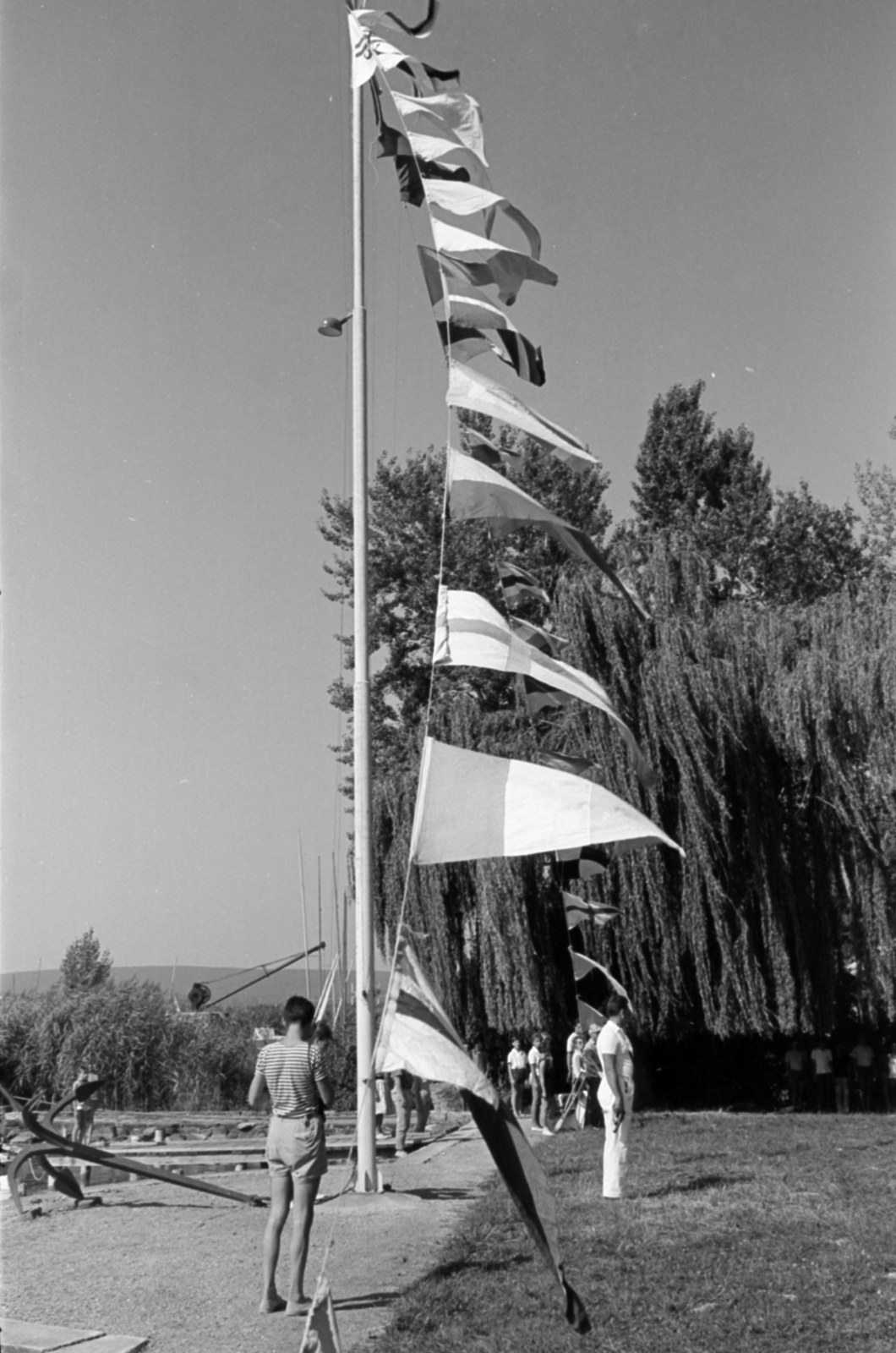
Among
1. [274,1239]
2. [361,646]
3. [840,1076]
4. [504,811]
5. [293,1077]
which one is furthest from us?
[840,1076]

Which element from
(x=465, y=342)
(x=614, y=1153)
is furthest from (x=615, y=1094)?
(x=465, y=342)

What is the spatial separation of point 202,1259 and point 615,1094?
350cm

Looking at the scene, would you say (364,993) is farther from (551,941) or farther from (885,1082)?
(885,1082)

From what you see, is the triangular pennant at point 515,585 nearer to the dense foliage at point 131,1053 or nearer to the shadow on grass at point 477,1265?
the shadow on grass at point 477,1265

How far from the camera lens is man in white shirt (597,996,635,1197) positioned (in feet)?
31.5

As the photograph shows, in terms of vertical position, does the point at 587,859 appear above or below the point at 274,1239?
above

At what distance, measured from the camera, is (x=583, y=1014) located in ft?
29.4

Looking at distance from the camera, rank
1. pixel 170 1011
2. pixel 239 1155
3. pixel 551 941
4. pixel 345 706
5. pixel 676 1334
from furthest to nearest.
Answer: pixel 345 706
pixel 170 1011
pixel 551 941
pixel 239 1155
pixel 676 1334

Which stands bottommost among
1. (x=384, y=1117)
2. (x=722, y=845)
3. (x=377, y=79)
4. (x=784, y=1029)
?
(x=384, y=1117)

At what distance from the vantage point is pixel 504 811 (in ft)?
20.3

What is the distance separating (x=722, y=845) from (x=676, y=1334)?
523 inches

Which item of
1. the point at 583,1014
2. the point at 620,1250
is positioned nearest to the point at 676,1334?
the point at 620,1250

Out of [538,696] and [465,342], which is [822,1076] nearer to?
[538,696]

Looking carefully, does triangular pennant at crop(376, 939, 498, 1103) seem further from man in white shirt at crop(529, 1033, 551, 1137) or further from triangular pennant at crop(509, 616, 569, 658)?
man in white shirt at crop(529, 1033, 551, 1137)
